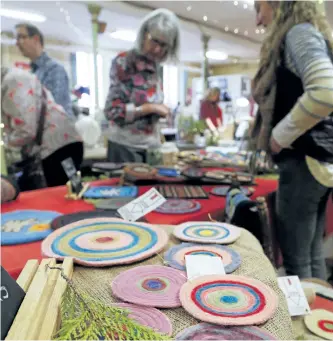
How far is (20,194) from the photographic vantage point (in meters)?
1.46

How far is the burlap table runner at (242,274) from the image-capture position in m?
0.50

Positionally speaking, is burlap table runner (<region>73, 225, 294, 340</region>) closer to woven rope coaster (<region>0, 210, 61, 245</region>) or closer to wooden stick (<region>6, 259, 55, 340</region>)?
wooden stick (<region>6, 259, 55, 340</region>)

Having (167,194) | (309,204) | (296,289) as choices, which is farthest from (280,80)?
(296,289)

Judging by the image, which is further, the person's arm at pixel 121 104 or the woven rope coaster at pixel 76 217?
the person's arm at pixel 121 104

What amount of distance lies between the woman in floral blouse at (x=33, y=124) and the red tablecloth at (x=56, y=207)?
19 cm

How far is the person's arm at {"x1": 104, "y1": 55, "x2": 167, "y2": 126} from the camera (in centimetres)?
180

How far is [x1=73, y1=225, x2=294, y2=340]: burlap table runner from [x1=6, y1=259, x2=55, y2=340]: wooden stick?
86 millimetres

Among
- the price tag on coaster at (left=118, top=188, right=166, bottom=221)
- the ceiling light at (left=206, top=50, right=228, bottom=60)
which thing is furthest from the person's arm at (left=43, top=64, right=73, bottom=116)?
the ceiling light at (left=206, top=50, right=228, bottom=60)

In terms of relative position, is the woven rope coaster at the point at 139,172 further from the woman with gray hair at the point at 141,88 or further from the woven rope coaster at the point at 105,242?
the woven rope coaster at the point at 105,242

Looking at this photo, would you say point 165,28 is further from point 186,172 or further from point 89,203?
point 89,203

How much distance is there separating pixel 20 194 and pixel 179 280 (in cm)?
104

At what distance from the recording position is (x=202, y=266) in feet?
2.09

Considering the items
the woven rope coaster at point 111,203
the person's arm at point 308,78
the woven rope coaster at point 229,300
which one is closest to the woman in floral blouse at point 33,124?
the woven rope coaster at point 111,203

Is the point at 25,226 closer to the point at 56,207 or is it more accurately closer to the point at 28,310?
A: the point at 56,207
